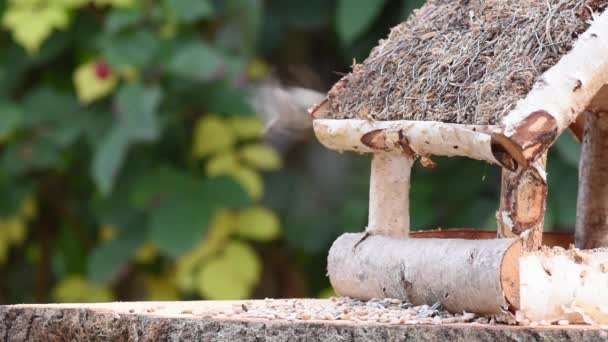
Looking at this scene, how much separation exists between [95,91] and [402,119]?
2.32m

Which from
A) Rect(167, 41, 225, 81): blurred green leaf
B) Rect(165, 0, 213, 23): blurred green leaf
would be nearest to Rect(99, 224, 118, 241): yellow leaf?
Rect(167, 41, 225, 81): blurred green leaf

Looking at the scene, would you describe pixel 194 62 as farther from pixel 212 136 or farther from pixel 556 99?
pixel 556 99

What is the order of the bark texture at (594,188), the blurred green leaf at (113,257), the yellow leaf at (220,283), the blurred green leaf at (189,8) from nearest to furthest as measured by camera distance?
the bark texture at (594,188) < the blurred green leaf at (189,8) < the yellow leaf at (220,283) < the blurred green leaf at (113,257)

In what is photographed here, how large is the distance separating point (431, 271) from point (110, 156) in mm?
2204

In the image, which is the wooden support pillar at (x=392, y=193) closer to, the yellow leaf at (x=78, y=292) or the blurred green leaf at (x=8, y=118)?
the blurred green leaf at (x=8, y=118)

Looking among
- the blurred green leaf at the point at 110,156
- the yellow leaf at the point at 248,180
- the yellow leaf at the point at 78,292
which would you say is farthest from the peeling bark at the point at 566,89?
the yellow leaf at the point at 78,292

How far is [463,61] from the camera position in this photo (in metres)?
2.25

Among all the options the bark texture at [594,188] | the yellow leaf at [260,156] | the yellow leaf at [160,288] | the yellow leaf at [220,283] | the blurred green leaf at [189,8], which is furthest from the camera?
the yellow leaf at [160,288]

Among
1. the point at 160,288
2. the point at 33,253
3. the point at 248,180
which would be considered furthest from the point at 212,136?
the point at 33,253

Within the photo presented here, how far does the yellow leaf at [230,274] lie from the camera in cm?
435

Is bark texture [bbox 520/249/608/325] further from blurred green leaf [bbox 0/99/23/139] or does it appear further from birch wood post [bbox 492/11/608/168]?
blurred green leaf [bbox 0/99/23/139]

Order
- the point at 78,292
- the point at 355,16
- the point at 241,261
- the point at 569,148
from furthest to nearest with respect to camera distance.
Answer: the point at 78,292 < the point at 241,261 < the point at 355,16 < the point at 569,148

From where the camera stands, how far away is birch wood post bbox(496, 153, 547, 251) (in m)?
2.09

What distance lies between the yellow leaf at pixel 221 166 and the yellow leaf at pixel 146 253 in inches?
14.3
